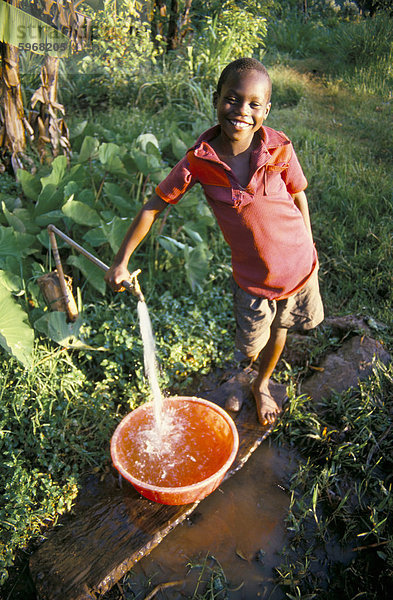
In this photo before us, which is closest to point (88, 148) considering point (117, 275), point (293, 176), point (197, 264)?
point (197, 264)

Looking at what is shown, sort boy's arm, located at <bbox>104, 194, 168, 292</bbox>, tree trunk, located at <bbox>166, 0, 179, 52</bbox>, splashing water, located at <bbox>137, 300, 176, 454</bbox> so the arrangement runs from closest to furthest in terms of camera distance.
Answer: boy's arm, located at <bbox>104, 194, 168, 292</bbox>, splashing water, located at <bbox>137, 300, 176, 454</bbox>, tree trunk, located at <bbox>166, 0, 179, 52</bbox>

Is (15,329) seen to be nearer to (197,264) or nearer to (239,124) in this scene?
(197,264)

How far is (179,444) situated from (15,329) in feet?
2.96

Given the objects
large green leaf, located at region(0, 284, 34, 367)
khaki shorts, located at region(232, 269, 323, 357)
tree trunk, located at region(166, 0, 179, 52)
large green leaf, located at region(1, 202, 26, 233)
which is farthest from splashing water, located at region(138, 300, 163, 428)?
tree trunk, located at region(166, 0, 179, 52)

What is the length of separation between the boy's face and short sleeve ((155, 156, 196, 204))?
19cm

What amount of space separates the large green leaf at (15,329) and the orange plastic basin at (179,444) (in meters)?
0.53

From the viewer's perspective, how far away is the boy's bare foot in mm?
2160

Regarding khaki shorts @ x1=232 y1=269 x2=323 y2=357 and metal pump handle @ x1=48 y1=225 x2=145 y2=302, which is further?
khaki shorts @ x1=232 y1=269 x2=323 y2=357

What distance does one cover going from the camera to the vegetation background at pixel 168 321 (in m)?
1.78

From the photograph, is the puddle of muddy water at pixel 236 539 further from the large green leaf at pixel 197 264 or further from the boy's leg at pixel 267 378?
the large green leaf at pixel 197 264

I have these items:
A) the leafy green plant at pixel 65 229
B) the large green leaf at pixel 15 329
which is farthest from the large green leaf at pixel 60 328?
the large green leaf at pixel 15 329

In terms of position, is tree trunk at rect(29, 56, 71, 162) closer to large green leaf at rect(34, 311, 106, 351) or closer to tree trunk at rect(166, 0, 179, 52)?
large green leaf at rect(34, 311, 106, 351)

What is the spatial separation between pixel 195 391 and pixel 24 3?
96.6 inches

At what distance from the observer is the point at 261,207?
1.65m
